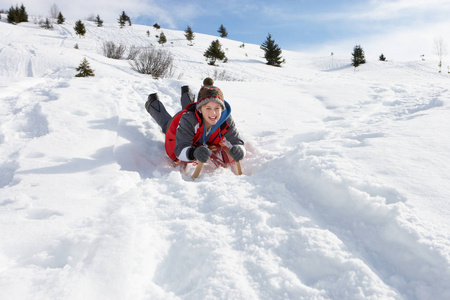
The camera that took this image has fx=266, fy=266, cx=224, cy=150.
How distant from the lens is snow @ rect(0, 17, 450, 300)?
3.50ft

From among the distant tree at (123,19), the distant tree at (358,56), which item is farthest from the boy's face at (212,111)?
the distant tree at (123,19)

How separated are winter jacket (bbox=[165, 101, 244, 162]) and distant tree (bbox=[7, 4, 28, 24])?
2990 cm

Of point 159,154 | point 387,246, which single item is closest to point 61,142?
point 159,154

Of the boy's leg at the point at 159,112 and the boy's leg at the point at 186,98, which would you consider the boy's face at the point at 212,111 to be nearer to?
the boy's leg at the point at 159,112

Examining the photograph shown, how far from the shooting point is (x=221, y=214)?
1566 millimetres

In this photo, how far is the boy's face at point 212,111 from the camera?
2.43 m

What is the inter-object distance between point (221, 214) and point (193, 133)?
3.71 feet

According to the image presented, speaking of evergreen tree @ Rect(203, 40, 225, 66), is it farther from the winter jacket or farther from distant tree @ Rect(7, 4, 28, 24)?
distant tree @ Rect(7, 4, 28, 24)

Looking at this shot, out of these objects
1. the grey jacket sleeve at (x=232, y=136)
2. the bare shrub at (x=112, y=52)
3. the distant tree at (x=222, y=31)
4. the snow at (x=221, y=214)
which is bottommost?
the snow at (x=221, y=214)

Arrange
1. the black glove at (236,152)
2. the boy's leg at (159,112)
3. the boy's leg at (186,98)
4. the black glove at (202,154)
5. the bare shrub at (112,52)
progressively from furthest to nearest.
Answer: the bare shrub at (112,52) < the boy's leg at (186,98) < the boy's leg at (159,112) < the black glove at (236,152) < the black glove at (202,154)

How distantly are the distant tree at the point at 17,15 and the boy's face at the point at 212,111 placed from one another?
30154 millimetres

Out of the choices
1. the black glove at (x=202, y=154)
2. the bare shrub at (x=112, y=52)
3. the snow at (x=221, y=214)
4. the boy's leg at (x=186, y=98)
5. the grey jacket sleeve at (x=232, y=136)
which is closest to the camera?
the snow at (x=221, y=214)

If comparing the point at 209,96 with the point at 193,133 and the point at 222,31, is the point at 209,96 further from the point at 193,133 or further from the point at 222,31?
the point at 222,31

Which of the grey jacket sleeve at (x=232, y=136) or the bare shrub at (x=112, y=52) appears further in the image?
the bare shrub at (x=112, y=52)
